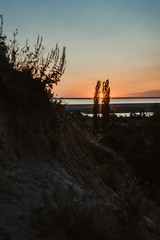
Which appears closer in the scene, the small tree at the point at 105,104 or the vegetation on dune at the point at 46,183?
the vegetation on dune at the point at 46,183

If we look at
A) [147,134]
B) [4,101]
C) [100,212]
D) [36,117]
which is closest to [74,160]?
[36,117]

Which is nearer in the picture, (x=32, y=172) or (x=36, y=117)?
(x=32, y=172)

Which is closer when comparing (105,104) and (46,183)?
(46,183)

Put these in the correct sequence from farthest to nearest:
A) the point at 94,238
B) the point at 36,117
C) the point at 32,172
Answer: the point at 36,117 → the point at 32,172 → the point at 94,238

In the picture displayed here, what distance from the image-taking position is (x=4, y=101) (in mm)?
4602

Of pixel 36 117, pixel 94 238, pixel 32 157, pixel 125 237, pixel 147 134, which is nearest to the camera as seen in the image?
pixel 94 238

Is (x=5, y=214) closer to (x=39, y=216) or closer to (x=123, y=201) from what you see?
(x=39, y=216)

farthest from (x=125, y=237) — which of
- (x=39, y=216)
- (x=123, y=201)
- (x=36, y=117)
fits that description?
(x=36, y=117)

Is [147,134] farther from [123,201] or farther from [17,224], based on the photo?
[17,224]

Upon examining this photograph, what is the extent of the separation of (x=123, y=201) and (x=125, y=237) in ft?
2.37

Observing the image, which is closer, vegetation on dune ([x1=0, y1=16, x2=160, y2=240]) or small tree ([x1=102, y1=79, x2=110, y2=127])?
vegetation on dune ([x1=0, y1=16, x2=160, y2=240])

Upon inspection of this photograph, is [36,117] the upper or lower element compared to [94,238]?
upper

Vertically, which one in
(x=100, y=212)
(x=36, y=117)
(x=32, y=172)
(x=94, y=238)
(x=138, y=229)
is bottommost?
(x=138, y=229)

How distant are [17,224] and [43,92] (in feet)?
10.8
